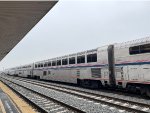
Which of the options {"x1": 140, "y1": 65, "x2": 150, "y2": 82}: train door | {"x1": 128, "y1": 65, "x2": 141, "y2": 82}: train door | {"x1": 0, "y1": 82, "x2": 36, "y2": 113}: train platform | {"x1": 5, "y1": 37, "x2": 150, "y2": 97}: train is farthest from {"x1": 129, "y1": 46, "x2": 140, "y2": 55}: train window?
{"x1": 0, "y1": 82, "x2": 36, "y2": 113}: train platform

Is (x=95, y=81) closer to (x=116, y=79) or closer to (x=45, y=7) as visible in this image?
(x=116, y=79)

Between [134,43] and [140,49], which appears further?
[134,43]

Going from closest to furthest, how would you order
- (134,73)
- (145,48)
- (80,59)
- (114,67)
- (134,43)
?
1. (145,48)
2. (134,73)
3. (134,43)
4. (114,67)
5. (80,59)

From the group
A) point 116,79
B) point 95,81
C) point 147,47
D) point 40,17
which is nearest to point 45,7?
point 40,17

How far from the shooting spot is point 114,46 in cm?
2305

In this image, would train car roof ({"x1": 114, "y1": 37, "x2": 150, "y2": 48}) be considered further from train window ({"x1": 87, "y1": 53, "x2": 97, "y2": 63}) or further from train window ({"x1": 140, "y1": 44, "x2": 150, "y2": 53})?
train window ({"x1": 87, "y1": 53, "x2": 97, "y2": 63})

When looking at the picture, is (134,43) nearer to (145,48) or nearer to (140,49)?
(140,49)

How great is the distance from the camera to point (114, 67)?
22844 mm

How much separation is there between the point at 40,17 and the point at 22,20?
2.16 meters

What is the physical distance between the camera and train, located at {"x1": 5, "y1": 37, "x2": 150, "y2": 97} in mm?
19047

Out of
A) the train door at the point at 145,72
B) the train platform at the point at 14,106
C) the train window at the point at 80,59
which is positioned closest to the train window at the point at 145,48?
the train door at the point at 145,72

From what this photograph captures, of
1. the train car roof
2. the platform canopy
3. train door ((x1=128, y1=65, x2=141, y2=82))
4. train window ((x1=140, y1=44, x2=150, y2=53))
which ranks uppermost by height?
the platform canopy

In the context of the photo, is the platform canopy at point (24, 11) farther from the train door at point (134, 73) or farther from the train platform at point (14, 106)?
the train door at point (134, 73)

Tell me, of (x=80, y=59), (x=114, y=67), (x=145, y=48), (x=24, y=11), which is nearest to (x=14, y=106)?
(x=24, y=11)
